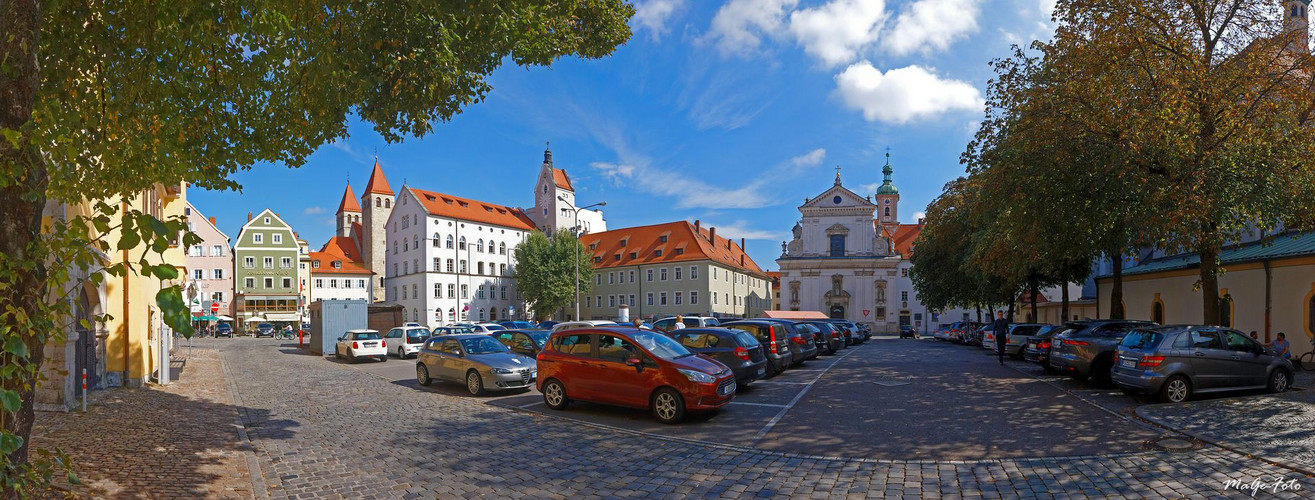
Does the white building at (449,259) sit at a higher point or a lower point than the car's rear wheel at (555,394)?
higher

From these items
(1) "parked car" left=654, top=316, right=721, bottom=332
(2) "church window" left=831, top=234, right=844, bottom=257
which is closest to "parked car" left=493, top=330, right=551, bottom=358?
(1) "parked car" left=654, top=316, right=721, bottom=332

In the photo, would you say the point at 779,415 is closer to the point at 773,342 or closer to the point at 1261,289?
the point at 773,342

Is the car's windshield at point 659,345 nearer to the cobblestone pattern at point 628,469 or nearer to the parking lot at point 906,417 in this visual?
the parking lot at point 906,417

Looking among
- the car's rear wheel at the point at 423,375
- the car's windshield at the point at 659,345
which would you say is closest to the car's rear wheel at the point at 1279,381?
the car's windshield at the point at 659,345

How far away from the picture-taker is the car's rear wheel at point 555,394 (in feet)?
41.1

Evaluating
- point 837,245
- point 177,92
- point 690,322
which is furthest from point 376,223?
point 177,92

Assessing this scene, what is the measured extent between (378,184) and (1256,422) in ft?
297

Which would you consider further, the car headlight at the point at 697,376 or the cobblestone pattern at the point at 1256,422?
the car headlight at the point at 697,376

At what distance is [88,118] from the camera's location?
5.61 meters

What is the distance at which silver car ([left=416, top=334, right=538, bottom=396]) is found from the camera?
14914 millimetres

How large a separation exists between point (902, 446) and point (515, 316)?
71.3m

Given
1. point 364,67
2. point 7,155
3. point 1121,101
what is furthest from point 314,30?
point 1121,101

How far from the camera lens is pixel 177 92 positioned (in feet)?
20.1

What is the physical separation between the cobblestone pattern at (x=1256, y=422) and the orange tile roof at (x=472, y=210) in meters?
68.0
